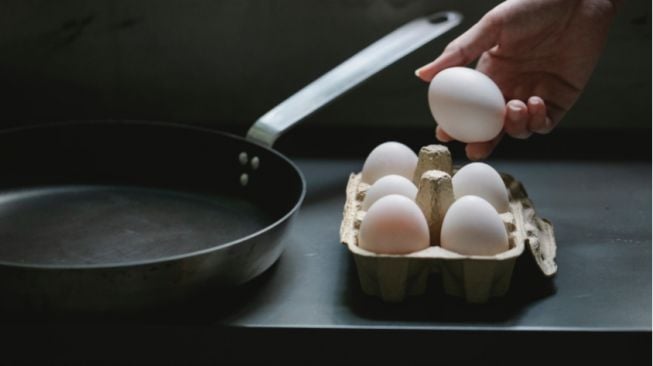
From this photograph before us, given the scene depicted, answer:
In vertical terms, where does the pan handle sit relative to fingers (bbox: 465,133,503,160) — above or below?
above

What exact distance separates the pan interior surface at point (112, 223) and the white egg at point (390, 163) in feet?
0.65

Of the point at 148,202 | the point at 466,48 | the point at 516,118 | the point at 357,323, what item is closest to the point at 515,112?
the point at 516,118

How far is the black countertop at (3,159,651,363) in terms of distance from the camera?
102 cm

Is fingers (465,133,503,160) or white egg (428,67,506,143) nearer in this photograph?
white egg (428,67,506,143)

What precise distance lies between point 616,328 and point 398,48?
0.54 meters

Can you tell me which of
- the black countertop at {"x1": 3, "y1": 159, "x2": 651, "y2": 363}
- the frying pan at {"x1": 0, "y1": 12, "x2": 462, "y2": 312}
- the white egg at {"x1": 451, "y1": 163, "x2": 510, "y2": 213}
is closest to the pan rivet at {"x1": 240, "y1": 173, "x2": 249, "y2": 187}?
the frying pan at {"x1": 0, "y1": 12, "x2": 462, "y2": 312}

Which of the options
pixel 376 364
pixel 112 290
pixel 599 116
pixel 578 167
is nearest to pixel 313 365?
pixel 376 364

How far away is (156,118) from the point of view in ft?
5.53

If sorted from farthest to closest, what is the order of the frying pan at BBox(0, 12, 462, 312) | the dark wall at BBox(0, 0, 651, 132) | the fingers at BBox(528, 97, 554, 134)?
the dark wall at BBox(0, 0, 651, 132)
the fingers at BBox(528, 97, 554, 134)
the frying pan at BBox(0, 12, 462, 312)

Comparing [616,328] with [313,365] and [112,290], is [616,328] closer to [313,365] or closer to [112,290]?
[313,365]

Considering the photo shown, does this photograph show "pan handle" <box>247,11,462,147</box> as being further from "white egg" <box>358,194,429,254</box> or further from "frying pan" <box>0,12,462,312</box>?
"white egg" <box>358,194,429,254</box>

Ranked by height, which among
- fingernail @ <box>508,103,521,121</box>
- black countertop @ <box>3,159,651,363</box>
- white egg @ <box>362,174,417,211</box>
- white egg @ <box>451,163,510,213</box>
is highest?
fingernail @ <box>508,103,521,121</box>

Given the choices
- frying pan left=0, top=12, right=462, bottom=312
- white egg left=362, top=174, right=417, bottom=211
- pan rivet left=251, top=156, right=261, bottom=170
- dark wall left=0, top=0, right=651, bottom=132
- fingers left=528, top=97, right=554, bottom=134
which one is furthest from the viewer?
dark wall left=0, top=0, right=651, bottom=132

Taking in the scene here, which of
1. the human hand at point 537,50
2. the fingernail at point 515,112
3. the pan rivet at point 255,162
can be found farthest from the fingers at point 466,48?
the pan rivet at point 255,162
